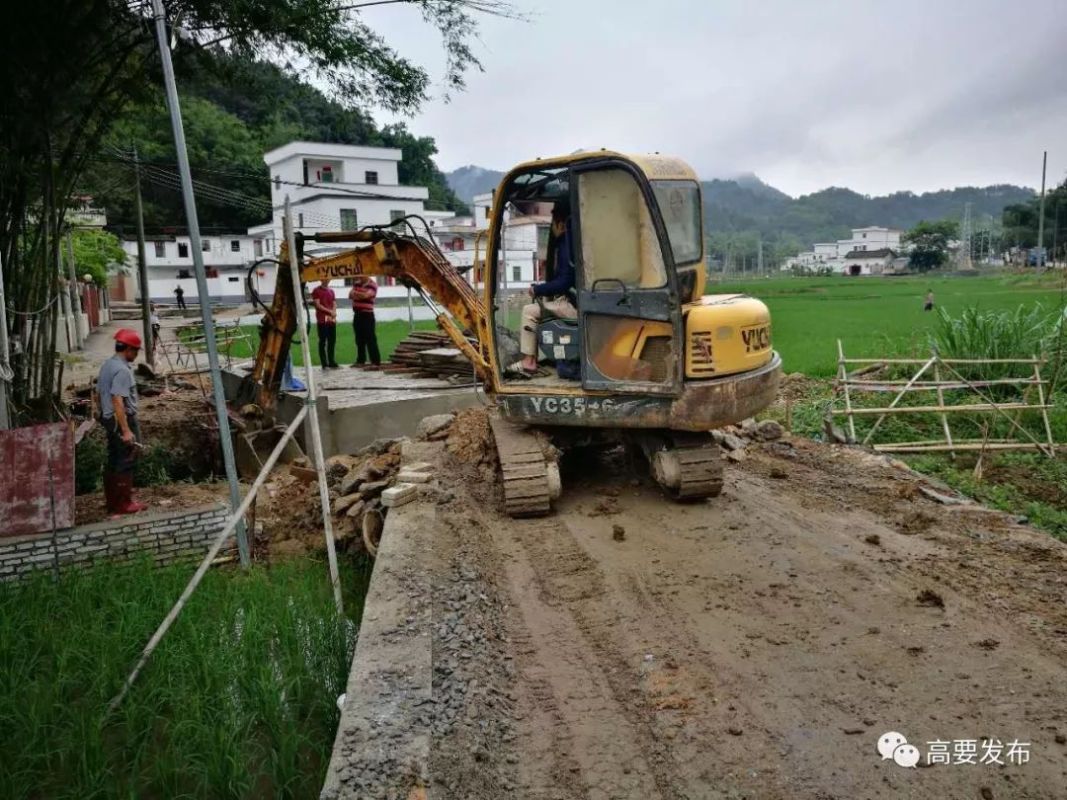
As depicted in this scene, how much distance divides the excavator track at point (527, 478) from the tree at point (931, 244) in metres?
76.0

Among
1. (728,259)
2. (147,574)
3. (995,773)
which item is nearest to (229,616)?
(147,574)

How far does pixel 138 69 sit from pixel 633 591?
7.75m

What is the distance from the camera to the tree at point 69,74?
305 inches

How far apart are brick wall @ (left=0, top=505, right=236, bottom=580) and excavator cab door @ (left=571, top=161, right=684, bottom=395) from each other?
3.44 m

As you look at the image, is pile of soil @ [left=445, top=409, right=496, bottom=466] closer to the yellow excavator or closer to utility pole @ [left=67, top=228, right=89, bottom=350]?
the yellow excavator

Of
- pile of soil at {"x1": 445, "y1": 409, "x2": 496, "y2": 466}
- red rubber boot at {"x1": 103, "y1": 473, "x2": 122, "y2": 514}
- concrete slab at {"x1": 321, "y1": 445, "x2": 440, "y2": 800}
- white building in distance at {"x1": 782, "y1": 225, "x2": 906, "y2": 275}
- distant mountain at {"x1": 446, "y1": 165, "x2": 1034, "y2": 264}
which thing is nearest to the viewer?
concrete slab at {"x1": 321, "y1": 445, "x2": 440, "y2": 800}

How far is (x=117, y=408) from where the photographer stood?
7.12 m

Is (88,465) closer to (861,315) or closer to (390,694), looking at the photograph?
(390,694)

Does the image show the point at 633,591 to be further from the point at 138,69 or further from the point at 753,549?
the point at 138,69

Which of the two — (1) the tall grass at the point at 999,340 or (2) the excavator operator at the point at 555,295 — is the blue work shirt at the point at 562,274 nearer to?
Answer: (2) the excavator operator at the point at 555,295

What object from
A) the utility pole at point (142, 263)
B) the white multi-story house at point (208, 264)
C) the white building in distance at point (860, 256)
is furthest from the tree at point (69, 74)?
the white building in distance at point (860, 256)

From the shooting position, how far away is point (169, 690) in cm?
426

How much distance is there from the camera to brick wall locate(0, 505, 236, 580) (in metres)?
6.23

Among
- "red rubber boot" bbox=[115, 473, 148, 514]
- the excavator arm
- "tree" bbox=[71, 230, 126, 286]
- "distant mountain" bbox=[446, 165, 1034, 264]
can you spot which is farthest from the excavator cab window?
"distant mountain" bbox=[446, 165, 1034, 264]
